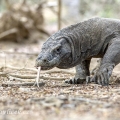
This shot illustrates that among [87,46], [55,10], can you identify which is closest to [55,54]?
[87,46]

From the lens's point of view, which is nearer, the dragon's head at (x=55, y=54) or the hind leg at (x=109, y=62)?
the dragon's head at (x=55, y=54)

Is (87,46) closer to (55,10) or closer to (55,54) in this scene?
(55,54)

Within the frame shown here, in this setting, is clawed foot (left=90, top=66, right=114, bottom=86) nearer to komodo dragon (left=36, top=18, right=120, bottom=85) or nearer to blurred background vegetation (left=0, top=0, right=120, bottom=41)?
komodo dragon (left=36, top=18, right=120, bottom=85)

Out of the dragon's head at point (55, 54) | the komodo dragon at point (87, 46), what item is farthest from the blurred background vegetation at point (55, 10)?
the dragon's head at point (55, 54)

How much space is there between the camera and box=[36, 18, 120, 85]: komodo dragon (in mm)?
4441

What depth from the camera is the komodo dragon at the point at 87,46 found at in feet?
14.6

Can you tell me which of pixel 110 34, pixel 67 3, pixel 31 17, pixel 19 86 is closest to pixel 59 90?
pixel 19 86

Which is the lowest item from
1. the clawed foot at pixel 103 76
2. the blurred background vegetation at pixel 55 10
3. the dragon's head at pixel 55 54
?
the clawed foot at pixel 103 76

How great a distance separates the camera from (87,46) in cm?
481

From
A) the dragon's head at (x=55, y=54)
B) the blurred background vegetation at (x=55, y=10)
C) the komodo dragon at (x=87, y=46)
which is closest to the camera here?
the dragon's head at (x=55, y=54)

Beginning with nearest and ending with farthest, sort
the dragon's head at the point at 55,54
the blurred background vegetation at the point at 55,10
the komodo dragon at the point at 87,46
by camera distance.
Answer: the dragon's head at the point at 55,54
the komodo dragon at the point at 87,46
the blurred background vegetation at the point at 55,10

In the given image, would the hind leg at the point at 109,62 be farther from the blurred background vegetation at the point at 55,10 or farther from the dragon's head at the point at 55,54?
the blurred background vegetation at the point at 55,10

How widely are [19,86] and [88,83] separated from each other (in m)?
0.93

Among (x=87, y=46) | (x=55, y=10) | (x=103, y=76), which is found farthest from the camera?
(x=55, y=10)
